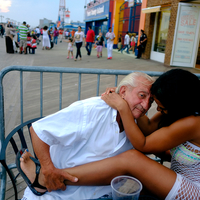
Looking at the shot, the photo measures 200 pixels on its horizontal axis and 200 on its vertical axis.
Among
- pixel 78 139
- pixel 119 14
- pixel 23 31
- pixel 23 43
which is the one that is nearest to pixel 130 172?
pixel 78 139

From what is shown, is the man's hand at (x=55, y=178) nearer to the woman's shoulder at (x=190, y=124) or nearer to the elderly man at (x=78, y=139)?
the elderly man at (x=78, y=139)

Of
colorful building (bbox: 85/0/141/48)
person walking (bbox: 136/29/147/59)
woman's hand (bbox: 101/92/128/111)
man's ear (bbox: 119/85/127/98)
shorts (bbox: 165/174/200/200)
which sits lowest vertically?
shorts (bbox: 165/174/200/200)

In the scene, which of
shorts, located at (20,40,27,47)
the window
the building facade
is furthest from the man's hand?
shorts, located at (20,40,27,47)

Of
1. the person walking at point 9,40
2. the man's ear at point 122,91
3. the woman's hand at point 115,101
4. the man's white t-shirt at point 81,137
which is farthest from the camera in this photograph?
the person walking at point 9,40

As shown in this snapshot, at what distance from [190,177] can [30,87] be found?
565cm

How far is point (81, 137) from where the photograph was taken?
60.5 inches

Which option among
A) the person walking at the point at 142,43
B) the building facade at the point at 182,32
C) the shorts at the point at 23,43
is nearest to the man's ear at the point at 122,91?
the building facade at the point at 182,32

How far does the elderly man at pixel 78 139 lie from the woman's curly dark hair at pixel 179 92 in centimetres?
13

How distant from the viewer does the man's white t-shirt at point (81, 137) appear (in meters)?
1.46

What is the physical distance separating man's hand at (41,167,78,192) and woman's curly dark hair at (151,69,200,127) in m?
0.85

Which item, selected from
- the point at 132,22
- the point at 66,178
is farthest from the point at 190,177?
the point at 132,22

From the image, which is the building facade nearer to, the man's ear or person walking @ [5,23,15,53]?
person walking @ [5,23,15,53]

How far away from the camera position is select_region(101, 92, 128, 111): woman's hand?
1.58 meters

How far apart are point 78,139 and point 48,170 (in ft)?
0.96
